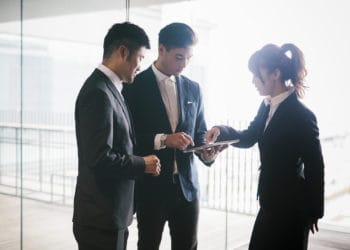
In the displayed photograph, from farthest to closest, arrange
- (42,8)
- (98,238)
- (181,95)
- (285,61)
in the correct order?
1. (42,8)
2. (181,95)
3. (285,61)
4. (98,238)

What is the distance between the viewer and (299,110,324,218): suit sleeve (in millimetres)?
1655

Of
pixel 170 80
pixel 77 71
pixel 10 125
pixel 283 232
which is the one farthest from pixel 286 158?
pixel 10 125

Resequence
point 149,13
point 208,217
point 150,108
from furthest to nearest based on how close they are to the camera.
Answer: point 208,217
point 149,13
point 150,108

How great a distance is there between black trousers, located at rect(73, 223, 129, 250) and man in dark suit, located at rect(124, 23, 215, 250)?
0.38 m

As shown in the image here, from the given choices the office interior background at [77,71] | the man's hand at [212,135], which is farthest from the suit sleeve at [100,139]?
the office interior background at [77,71]

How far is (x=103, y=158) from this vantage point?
142 cm

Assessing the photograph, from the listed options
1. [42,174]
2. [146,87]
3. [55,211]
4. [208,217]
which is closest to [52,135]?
[42,174]

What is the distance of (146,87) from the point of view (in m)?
1.94

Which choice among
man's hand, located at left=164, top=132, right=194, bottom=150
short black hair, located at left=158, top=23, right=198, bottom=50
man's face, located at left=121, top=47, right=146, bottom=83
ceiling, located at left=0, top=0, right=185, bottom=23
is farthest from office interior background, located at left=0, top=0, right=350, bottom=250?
man's face, located at left=121, top=47, right=146, bottom=83

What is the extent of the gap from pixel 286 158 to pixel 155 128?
0.60 m

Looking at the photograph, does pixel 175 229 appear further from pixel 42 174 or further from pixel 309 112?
pixel 42 174

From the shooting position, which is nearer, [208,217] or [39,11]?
[39,11]

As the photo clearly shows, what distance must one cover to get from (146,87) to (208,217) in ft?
9.51

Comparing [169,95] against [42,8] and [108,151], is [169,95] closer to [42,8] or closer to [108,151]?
[108,151]
